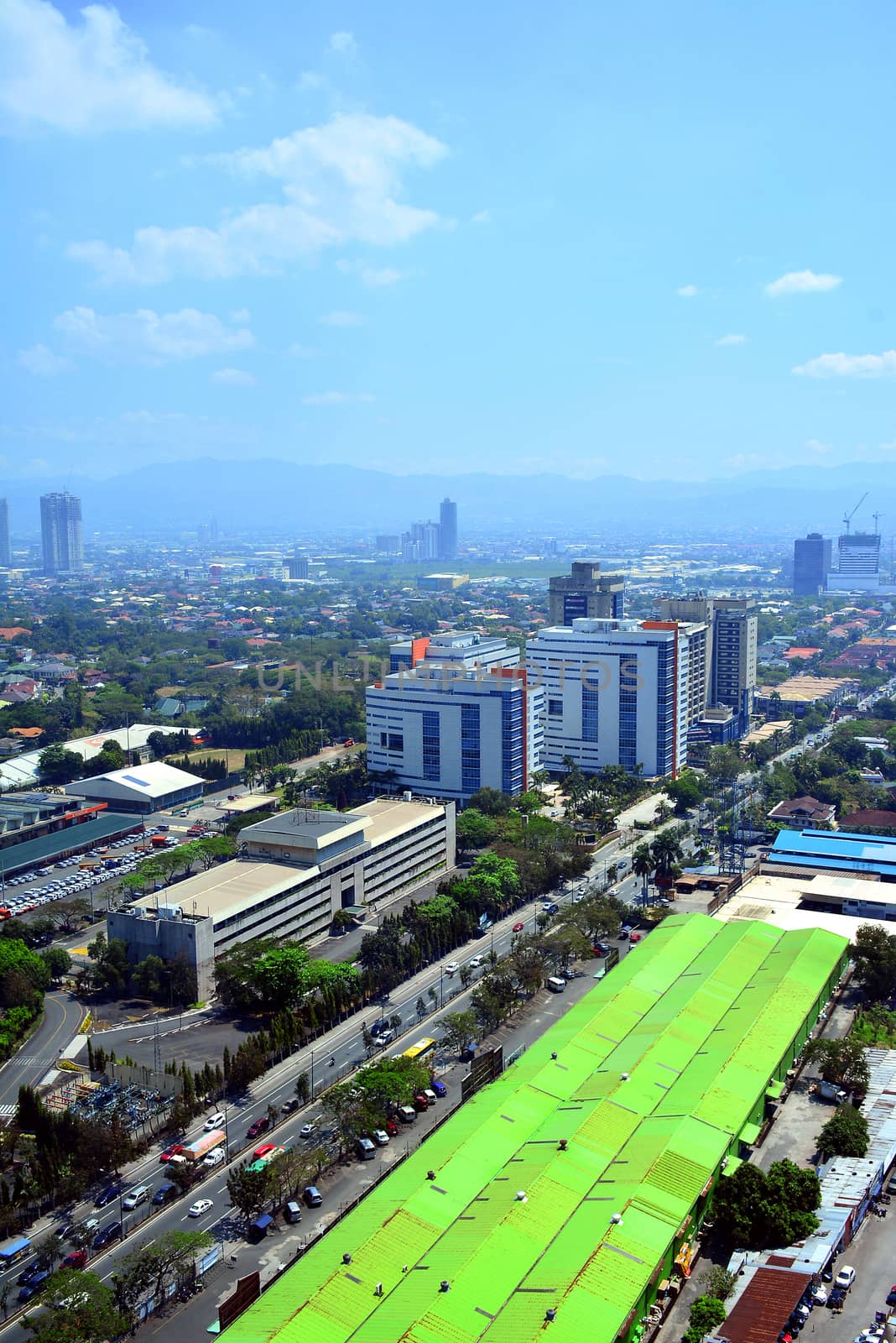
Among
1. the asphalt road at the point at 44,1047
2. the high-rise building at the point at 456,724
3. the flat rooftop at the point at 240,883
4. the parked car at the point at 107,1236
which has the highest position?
the high-rise building at the point at 456,724

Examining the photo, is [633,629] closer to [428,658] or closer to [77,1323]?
[428,658]

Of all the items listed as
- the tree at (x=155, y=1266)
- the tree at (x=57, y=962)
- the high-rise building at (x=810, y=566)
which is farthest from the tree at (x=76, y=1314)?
the high-rise building at (x=810, y=566)

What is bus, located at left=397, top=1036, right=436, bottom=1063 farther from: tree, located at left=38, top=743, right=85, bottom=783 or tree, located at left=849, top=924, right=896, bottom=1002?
tree, located at left=38, top=743, right=85, bottom=783

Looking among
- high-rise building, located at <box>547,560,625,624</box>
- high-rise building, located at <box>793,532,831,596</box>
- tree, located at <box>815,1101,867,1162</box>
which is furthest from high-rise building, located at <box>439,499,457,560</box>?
tree, located at <box>815,1101,867,1162</box>

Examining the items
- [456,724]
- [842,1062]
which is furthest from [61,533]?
[842,1062]

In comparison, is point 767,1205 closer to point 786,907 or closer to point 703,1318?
point 703,1318

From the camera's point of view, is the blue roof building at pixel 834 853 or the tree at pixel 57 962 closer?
the tree at pixel 57 962

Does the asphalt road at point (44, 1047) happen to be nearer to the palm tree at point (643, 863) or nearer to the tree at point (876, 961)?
the palm tree at point (643, 863)
